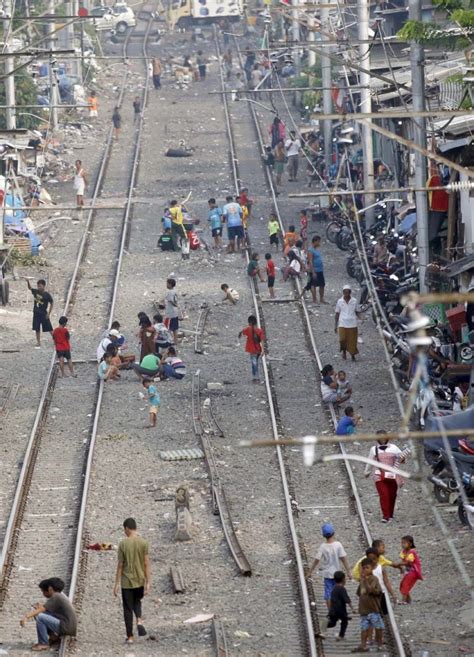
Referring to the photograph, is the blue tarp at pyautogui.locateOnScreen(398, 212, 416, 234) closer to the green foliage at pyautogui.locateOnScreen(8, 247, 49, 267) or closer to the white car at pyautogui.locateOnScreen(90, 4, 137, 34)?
the green foliage at pyautogui.locateOnScreen(8, 247, 49, 267)

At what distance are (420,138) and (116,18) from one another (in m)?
47.1

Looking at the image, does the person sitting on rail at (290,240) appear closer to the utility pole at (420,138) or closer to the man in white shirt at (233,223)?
the man in white shirt at (233,223)

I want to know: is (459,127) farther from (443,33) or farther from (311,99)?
(311,99)

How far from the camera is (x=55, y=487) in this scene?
68.6ft

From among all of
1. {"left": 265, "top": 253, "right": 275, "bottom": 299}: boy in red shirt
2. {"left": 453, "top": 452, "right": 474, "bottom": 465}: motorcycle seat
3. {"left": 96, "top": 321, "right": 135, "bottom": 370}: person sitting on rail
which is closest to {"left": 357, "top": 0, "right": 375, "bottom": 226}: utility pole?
{"left": 265, "top": 253, "right": 275, "bottom": 299}: boy in red shirt

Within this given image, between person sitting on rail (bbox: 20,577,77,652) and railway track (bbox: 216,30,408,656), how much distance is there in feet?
6.97

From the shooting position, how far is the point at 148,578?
607 inches

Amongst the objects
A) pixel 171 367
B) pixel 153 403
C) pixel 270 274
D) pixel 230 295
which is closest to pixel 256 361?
pixel 171 367

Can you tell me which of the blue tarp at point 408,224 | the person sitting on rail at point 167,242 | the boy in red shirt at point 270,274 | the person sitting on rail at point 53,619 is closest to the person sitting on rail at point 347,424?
the person sitting on rail at point 53,619

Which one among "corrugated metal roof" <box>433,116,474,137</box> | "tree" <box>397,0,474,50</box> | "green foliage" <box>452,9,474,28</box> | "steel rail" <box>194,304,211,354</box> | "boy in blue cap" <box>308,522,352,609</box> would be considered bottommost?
"steel rail" <box>194,304,211,354</box>

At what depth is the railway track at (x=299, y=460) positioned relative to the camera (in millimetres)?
15750

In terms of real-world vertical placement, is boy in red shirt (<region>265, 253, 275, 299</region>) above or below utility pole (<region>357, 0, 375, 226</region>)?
below

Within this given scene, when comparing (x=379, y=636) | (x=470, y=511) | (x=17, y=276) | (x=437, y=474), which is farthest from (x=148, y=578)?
(x=17, y=276)

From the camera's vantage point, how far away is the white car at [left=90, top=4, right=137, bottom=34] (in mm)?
69938
